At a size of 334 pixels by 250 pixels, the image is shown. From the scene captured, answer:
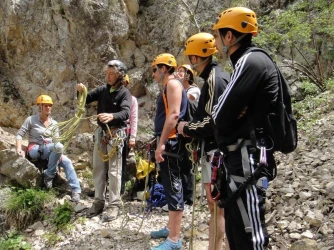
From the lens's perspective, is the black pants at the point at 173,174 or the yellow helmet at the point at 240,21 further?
the black pants at the point at 173,174

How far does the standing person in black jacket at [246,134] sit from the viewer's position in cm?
202

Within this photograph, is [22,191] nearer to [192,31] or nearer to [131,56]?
[131,56]

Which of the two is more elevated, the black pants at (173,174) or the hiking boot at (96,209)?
the black pants at (173,174)

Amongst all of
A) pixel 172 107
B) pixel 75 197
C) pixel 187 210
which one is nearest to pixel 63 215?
pixel 75 197

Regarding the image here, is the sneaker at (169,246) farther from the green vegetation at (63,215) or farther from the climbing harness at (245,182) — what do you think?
the green vegetation at (63,215)

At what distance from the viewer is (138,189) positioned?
5.86 meters

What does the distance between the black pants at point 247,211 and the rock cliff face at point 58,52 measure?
688 centimetres

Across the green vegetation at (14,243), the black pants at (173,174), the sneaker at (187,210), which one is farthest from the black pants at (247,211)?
the green vegetation at (14,243)

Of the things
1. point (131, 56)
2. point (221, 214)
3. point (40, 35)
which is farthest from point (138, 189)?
point (40, 35)

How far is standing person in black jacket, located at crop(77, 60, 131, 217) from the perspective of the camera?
468cm

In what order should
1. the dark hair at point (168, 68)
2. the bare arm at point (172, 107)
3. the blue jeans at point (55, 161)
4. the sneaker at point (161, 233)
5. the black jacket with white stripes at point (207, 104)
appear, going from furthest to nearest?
the blue jeans at point (55, 161)
the sneaker at point (161, 233)
the dark hair at point (168, 68)
the bare arm at point (172, 107)
the black jacket with white stripes at point (207, 104)

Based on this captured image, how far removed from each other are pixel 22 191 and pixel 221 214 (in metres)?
3.63

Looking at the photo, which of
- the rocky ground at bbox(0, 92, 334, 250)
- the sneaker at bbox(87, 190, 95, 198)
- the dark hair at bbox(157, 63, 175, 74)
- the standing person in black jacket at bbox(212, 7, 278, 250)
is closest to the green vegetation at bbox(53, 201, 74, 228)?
the rocky ground at bbox(0, 92, 334, 250)

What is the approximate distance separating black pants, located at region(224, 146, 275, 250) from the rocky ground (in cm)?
149
